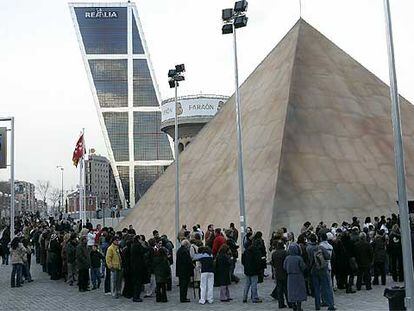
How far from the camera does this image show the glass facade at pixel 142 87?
142m

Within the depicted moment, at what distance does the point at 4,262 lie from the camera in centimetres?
2508

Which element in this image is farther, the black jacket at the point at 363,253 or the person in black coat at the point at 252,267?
the black jacket at the point at 363,253

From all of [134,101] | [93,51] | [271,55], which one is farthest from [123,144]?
[271,55]

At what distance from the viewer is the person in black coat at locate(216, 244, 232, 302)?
13.3 m

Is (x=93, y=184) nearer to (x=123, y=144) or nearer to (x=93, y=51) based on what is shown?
(x=123, y=144)

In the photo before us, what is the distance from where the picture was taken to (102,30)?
141m

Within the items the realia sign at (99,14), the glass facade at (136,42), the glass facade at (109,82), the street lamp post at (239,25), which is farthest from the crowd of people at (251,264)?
the realia sign at (99,14)

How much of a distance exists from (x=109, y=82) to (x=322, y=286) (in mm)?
131325

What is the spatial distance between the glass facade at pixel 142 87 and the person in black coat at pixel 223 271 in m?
131

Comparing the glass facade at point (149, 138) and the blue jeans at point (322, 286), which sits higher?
the glass facade at point (149, 138)

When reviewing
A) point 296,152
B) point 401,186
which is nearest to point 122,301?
point 401,186

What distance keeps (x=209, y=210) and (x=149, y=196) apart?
625 cm

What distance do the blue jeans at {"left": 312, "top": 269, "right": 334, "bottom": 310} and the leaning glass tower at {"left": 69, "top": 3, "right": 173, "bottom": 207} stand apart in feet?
424

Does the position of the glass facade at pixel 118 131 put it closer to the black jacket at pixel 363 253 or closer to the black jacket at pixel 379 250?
the black jacket at pixel 379 250
